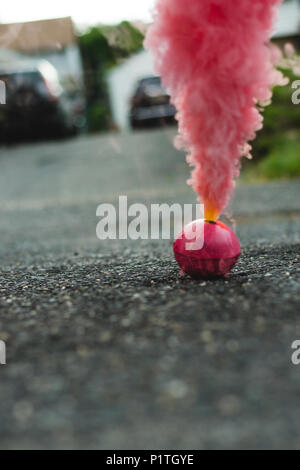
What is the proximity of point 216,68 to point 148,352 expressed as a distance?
1.45 metres

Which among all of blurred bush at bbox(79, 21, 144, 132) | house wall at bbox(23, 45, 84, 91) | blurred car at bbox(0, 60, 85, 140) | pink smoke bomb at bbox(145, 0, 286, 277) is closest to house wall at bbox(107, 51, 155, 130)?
blurred bush at bbox(79, 21, 144, 132)

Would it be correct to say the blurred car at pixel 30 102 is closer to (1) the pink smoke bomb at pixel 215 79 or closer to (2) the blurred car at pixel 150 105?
(2) the blurred car at pixel 150 105

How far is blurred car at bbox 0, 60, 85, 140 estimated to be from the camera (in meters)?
12.5

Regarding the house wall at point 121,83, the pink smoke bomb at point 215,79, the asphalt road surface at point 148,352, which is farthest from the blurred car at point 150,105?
the pink smoke bomb at point 215,79

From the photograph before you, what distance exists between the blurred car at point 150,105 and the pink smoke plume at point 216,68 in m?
12.2

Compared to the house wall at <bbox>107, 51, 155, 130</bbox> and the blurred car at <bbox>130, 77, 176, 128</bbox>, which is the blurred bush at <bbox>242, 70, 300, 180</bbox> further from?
the house wall at <bbox>107, 51, 155, 130</bbox>

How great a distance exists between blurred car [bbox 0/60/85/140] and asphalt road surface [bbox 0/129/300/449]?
9080 millimetres

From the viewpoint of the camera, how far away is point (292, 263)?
3.12 m

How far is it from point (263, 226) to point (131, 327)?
3.57 m

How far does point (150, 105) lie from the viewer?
49.0 ft

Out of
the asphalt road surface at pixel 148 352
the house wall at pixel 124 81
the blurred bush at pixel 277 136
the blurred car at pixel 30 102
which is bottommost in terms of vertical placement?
the asphalt road surface at pixel 148 352

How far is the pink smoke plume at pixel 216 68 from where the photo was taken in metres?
2.54

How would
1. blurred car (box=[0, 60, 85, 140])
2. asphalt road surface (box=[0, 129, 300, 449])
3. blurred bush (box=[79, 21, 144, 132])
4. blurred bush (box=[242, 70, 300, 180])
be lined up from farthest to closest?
blurred bush (box=[79, 21, 144, 132])
blurred car (box=[0, 60, 85, 140])
blurred bush (box=[242, 70, 300, 180])
asphalt road surface (box=[0, 129, 300, 449])

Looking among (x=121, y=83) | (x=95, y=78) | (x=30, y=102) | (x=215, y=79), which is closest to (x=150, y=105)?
(x=30, y=102)
